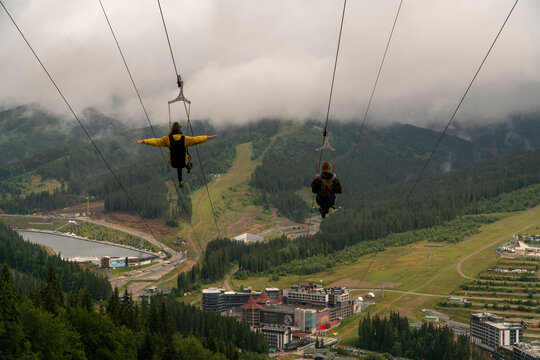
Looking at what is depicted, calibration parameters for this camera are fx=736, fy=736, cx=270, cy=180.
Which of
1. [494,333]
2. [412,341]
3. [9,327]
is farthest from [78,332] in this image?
[494,333]

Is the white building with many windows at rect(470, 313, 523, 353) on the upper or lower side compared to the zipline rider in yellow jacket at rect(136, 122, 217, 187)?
lower

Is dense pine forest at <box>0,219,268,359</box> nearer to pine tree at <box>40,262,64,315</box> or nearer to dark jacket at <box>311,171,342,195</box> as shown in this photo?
pine tree at <box>40,262,64,315</box>

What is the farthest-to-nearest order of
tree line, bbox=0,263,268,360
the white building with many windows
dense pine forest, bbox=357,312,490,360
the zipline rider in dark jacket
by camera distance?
the white building with many windows → dense pine forest, bbox=357,312,490,360 → tree line, bbox=0,263,268,360 → the zipline rider in dark jacket

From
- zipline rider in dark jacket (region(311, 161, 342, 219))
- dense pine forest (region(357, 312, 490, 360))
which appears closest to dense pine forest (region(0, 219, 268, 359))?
zipline rider in dark jacket (region(311, 161, 342, 219))

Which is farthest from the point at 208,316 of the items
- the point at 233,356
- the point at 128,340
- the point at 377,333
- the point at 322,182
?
the point at 322,182

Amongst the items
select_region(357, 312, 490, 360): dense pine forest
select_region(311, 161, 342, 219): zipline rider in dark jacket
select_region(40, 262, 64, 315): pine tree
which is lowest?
select_region(357, 312, 490, 360): dense pine forest

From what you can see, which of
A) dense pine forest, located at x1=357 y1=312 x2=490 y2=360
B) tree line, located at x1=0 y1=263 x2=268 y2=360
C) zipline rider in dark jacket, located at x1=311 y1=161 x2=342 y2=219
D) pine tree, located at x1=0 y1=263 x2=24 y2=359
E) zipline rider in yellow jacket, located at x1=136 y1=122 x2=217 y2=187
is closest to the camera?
zipline rider in yellow jacket, located at x1=136 y1=122 x2=217 y2=187

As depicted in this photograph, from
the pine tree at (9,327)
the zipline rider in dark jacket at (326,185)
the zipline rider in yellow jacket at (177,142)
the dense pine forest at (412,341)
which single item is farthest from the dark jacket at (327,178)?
the dense pine forest at (412,341)

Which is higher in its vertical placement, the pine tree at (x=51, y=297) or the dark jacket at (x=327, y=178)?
the dark jacket at (x=327, y=178)

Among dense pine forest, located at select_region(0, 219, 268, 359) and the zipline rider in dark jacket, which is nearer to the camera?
the zipline rider in dark jacket

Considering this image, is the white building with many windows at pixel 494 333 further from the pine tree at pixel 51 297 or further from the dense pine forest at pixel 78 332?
the pine tree at pixel 51 297

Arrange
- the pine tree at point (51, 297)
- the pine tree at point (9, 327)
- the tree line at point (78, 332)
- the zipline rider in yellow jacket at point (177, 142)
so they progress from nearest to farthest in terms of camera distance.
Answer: the zipline rider in yellow jacket at point (177, 142) → the pine tree at point (9, 327) → the tree line at point (78, 332) → the pine tree at point (51, 297)
